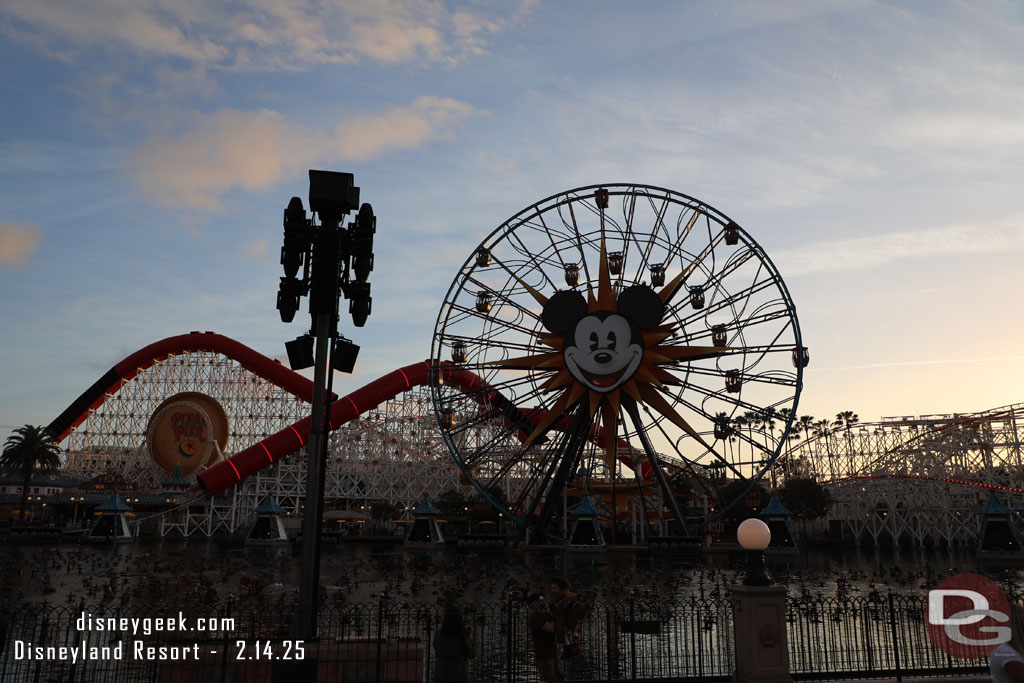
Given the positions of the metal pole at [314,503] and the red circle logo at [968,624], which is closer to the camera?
the metal pole at [314,503]

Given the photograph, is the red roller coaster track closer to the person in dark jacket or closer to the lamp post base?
the lamp post base

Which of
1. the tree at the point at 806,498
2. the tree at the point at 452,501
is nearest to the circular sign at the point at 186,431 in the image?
the tree at the point at 452,501

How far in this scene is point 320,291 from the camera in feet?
32.5

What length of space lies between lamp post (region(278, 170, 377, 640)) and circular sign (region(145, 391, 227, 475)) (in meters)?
64.9

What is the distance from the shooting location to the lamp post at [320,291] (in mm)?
9586

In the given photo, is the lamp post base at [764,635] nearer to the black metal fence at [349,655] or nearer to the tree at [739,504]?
the black metal fence at [349,655]

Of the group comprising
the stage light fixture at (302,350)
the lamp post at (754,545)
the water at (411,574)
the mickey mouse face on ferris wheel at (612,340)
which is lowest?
the water at (411,574)

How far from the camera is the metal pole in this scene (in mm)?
9305

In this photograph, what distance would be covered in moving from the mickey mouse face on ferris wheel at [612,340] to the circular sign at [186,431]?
5313 centimetres

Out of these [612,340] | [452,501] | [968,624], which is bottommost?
[968,624]

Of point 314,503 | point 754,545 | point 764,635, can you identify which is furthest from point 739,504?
point 314,503

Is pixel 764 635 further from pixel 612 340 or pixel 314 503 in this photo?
pixel 612 340

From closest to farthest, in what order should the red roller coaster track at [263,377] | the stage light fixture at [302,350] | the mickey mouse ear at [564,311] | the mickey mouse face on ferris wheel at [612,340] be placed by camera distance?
the stage light fixture at [302,350] < the mickey mouse face on ferris wheel at [612,340] < the mickey mouse ear at [564,311] < the red roller coaster track at [263,377]

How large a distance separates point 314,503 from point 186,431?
67.0m
